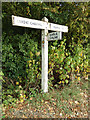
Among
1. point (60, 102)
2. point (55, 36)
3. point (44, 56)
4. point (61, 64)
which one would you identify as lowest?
point (60, 102)

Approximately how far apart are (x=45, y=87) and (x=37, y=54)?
898 millimetres

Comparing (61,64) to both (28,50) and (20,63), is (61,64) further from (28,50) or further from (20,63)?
(20,63)

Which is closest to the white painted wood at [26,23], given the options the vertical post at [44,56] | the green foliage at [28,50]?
the vertical post at [44,56]

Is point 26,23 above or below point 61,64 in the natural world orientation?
above

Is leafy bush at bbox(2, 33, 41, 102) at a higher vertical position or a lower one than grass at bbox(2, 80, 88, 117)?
higher

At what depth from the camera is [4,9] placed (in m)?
3.09

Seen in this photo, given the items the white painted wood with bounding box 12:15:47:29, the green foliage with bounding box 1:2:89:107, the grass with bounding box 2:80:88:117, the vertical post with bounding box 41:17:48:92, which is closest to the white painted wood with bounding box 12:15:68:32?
the white painted wood with bounding box 12:15:47:29

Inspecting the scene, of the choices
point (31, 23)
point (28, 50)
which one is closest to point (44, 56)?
point (28, 50)

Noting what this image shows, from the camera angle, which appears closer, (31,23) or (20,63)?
(31,23)

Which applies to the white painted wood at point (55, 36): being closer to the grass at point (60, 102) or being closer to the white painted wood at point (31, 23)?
the white painted wood at point (31, 23)

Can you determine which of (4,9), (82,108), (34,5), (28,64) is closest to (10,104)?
(28,64)

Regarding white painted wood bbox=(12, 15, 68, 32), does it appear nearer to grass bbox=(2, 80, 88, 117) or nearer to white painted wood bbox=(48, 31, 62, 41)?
white painted wood bbox=(48, 31, 62, 41)

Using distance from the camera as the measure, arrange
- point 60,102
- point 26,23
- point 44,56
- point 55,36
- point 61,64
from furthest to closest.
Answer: point 61,64 → point 44,56 → point 60,102 → point 55,36 → point 26,23

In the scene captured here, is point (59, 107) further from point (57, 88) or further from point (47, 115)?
point (57, 88)
